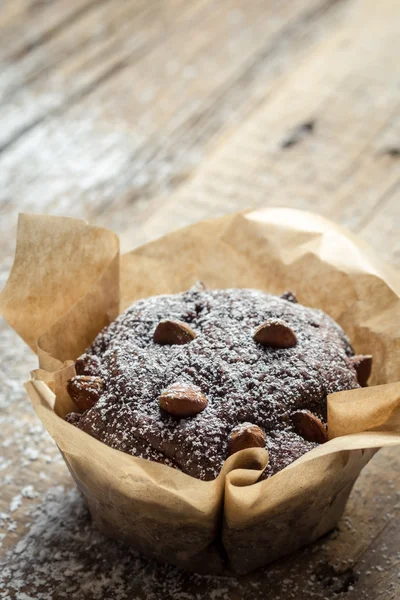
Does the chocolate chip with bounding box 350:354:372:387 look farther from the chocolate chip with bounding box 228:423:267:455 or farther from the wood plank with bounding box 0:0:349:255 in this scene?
the wood plank with bounding box 0:0:349:255

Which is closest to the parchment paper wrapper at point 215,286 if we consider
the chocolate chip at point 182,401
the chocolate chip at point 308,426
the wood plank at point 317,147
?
the chocolate chip at point 308,426

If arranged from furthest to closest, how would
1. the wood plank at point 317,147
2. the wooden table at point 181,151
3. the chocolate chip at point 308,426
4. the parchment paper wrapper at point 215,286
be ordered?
the wood plank at point 317,147 < the wooden table at point 181,151 < the chocolate chip at point 308,426 < the parchment paper wrapper at point 215,286

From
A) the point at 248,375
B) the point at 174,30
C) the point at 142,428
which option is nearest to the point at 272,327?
the point at 248,375

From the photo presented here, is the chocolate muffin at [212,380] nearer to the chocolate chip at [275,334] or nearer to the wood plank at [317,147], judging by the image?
the chocolate chip at [275,334]

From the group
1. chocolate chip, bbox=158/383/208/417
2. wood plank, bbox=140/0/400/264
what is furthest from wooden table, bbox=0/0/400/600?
chocolate chip, bbox=158/383/208/417

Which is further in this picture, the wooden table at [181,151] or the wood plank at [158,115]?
the wood plank at [158,115]

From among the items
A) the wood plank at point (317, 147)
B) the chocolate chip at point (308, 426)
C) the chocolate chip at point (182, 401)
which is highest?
the chocolate chip at point (182, 401)

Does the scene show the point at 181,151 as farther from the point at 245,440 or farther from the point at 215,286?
the point at 245,440

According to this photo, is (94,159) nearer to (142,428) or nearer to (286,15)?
(286,15)
